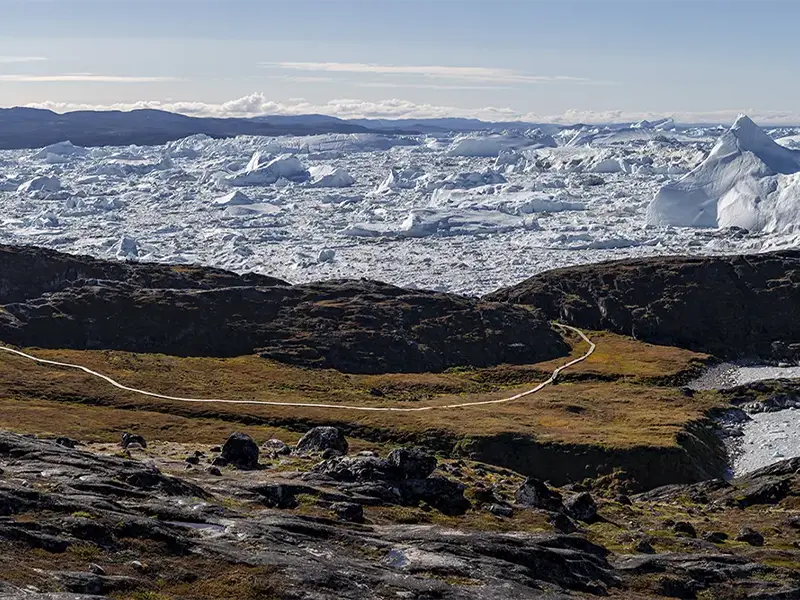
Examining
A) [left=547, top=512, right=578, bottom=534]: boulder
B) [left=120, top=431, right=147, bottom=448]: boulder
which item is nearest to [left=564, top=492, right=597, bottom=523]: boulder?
[left=547, top=512, right=578, bottom=534]: boulder

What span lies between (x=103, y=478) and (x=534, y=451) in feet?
131

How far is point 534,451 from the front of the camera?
220ft

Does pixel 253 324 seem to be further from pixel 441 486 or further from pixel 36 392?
pixel 441 486

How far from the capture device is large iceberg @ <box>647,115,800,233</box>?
179 meters

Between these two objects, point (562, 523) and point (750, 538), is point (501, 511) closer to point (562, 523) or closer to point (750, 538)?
point (562, 523)

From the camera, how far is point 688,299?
116938 mm

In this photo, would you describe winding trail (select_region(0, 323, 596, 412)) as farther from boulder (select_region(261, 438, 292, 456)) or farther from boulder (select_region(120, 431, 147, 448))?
boulder (select_region(120, 431, 147, 448))

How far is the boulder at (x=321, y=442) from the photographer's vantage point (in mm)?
48844

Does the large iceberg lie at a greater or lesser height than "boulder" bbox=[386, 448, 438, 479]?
greater

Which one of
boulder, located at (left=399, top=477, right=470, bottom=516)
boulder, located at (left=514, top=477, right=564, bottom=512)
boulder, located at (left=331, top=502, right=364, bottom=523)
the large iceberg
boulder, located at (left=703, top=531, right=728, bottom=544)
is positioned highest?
the large iceberg

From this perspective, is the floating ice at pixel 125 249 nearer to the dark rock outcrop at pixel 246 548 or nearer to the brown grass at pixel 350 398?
the brown grass at pixel 350 398

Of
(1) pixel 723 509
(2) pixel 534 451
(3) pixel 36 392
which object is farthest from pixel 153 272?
(1) pixel 723 509

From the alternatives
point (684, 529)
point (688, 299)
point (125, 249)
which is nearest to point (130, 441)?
point (684, 529)

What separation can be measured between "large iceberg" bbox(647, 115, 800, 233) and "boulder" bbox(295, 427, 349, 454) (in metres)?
145
